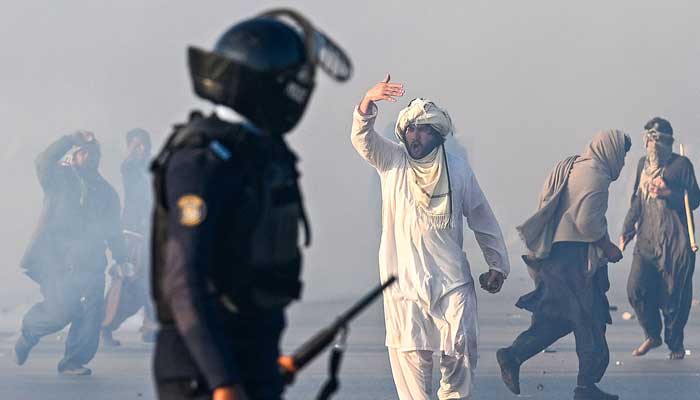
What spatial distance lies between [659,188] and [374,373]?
3.21 meters

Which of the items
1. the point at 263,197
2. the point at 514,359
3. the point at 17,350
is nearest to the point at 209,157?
the point at 263,197

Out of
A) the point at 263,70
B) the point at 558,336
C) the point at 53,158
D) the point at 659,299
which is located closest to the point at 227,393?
the point at 263,70

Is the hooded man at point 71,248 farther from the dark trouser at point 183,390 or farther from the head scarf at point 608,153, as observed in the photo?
the dark trouser at point 183,390

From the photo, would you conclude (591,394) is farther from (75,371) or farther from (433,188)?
(75,371)

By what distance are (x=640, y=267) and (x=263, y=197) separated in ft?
40.2

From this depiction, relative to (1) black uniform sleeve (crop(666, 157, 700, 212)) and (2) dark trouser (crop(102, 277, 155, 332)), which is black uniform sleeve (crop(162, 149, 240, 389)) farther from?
(2) dark trouser (crop(102, 277, 155, 332))

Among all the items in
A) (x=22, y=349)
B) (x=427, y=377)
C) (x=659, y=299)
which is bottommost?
(x=22, y=349)

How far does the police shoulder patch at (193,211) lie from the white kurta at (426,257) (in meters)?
6.13

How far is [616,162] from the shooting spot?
1260cm

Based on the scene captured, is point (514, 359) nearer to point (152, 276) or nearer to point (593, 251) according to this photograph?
point (593, 251)

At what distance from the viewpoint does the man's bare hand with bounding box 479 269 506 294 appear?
9.47 meters

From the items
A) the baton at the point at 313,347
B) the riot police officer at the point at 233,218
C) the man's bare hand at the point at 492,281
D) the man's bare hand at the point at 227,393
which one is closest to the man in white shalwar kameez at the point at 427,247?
the man's bare hand at the point at 492,281

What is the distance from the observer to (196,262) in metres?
3.47

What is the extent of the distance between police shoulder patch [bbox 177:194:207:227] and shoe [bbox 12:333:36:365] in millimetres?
11796
